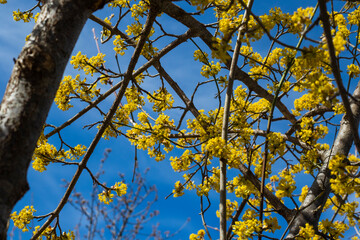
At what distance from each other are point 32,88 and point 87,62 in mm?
2125

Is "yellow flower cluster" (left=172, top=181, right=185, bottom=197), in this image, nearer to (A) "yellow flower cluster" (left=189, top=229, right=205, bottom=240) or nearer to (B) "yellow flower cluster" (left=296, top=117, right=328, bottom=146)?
(A) "yellow flower cluster" (left=189, top=229, right=205, bottom=240)

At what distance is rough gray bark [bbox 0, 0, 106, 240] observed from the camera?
1.48 meters

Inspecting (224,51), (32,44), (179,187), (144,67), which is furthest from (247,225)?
(32,44)

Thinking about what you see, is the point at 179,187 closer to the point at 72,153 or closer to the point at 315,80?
the point at 72,153

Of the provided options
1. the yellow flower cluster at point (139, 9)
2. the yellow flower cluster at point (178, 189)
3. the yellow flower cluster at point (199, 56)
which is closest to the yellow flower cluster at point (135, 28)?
the yellow flower cluster at point (139, 9)

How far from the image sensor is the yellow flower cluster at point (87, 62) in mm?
3633

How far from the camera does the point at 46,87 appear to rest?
1641mm

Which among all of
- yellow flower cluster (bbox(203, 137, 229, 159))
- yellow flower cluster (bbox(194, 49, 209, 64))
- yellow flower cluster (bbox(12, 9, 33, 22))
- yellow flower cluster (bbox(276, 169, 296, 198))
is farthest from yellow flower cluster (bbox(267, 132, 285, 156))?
yellow flower cluster (bbox(12, 9, 33, 22))

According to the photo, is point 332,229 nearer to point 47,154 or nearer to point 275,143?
point 275,143

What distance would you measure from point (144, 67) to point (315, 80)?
1791mm

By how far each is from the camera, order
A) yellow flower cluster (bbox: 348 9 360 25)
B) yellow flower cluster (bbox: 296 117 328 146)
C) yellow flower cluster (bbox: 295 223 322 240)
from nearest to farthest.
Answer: yellow flower cluster (bbox: 295 223 322 240), yellow flower cluster (bbox: 296 117 328 146), yellow flower cluster (bbox: 348 9 360 25)

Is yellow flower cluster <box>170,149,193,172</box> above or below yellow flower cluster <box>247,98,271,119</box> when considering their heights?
below

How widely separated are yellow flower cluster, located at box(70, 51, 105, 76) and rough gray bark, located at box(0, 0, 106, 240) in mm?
1825

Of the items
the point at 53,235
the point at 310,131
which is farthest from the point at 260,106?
the point at 53,235
